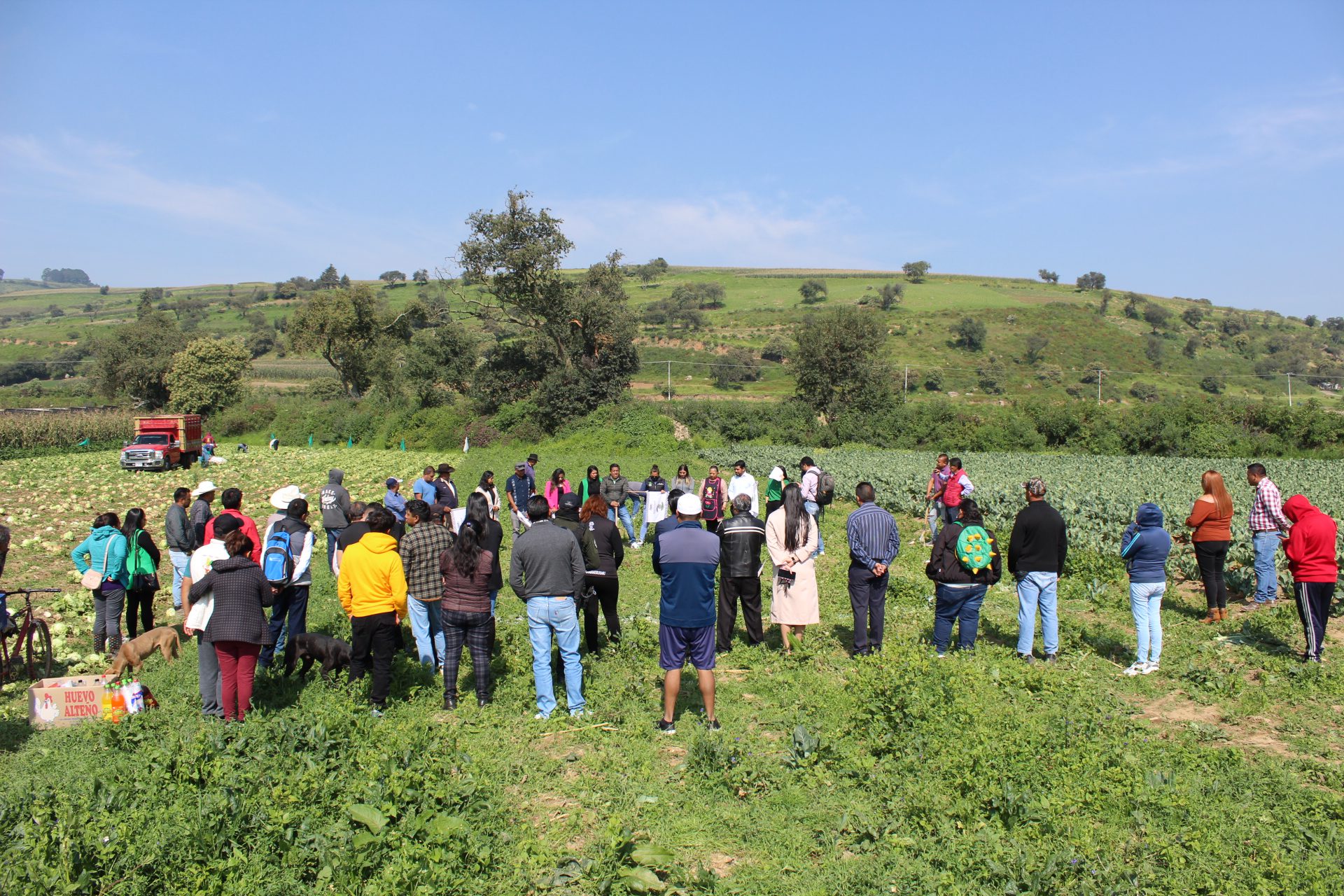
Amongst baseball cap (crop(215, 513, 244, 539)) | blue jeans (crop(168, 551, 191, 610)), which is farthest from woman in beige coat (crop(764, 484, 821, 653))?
blue jeans (crop(168, 551, 191, 610))

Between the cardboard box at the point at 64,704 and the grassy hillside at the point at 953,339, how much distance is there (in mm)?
47606

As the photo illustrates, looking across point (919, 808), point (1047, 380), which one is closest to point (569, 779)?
point (919, 808)

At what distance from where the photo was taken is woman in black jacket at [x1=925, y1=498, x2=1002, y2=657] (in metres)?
7.75

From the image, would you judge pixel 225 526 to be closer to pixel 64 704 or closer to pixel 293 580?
pixel 293 580

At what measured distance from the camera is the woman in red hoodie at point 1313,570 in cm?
780

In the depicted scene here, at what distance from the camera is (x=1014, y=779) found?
5242mm

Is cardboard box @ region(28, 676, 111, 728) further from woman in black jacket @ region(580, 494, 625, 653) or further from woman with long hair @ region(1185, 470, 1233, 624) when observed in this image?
woman with long hair @ region(1185, 470, 1233, 624)

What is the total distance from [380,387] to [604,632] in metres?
50.1

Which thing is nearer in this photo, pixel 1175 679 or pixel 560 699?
pixel 560 699

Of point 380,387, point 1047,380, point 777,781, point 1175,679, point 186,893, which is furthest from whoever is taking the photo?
point 1047,380

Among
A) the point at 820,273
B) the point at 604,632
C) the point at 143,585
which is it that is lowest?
the point at 604,632

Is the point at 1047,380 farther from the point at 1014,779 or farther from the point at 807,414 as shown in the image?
the point at 1014,779

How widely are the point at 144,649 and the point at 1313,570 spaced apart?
1172cm

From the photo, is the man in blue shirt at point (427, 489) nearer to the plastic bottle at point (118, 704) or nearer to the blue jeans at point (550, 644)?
the plastic bottle at point (118, 704)
